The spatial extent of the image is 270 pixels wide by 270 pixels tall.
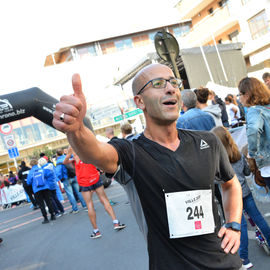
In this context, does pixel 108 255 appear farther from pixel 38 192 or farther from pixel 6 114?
pixel 6 114

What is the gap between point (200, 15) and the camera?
1361 inches

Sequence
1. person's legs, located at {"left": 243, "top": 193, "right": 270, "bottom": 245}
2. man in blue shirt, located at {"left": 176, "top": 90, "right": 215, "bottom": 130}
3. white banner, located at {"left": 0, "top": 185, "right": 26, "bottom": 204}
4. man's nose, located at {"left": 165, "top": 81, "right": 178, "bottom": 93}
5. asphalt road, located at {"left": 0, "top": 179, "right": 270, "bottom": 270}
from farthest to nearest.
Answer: white banner, located at {"left": 0, "top": 185, "right": 26, "bottom": 204}
asphalt road, located at {"left": 0, "top": 179, "right": 270, "bottom": 270}
man in blue shirt, located at {"left": 176, "top": 90, "right": 215, "bottom": 130}
person's legs, located at {"left": 243, "top": 193, "right": 270, "bottom": 245}
man's nose, located at {"left": 165, "top": 81, "right": 178, "bottom": 93}

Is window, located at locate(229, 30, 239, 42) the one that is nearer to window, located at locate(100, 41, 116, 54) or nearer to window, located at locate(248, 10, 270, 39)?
window, located at locate(248, 10, 270, 39)

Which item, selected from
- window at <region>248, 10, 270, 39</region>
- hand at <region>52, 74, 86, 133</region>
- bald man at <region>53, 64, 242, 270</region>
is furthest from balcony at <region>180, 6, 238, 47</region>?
hand at <region>52, 74, 86, 133</region>

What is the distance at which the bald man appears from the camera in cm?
154

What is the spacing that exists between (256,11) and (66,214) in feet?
76.9

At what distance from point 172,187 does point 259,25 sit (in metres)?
27.5

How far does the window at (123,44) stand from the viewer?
137 feet

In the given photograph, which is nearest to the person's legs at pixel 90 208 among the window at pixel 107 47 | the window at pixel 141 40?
the window at pixel 107 47

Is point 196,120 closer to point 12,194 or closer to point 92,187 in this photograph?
point 92,187

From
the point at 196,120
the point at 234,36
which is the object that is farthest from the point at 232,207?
the point at 234,36

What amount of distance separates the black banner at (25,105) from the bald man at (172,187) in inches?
322

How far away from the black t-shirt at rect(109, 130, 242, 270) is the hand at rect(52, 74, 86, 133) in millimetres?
370

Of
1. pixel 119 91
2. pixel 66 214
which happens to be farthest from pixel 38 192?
pixel 119 91
